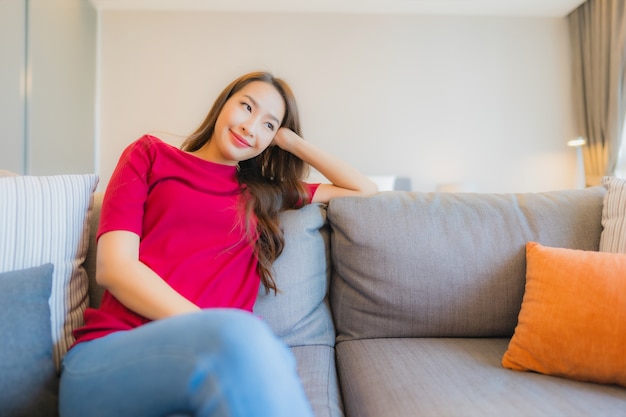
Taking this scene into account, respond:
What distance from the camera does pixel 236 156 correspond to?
1.13 m

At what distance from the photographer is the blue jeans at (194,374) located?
54 centimetres

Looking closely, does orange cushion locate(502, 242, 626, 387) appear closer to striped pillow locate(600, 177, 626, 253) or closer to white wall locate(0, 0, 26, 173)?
striped pillow locate(600, 177, 626, 253)

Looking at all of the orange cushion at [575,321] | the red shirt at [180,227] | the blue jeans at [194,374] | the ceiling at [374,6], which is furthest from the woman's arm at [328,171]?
the ceiling at [374,6]

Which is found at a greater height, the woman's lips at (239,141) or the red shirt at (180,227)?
the woman's lips at (239,141)

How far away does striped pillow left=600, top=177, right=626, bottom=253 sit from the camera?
3.46ft

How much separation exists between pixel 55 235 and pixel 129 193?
0.64 feet

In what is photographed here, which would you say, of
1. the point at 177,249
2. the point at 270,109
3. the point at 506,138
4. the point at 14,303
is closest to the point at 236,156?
the point at 270,109

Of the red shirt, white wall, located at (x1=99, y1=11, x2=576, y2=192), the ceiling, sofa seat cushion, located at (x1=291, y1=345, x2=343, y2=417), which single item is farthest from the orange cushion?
the ceiling

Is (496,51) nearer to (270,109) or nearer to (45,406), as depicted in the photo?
(270,109)

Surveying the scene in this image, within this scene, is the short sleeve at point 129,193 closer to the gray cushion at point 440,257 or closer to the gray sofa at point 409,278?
the gray sofa at point 409,278

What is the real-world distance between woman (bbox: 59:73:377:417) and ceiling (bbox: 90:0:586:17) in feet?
8.32

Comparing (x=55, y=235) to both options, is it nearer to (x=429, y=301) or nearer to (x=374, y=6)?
(x=429, y=301)

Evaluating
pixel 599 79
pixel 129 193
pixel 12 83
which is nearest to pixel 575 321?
pixel 129 193

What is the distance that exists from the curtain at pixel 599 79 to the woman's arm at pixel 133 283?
3450 mm
